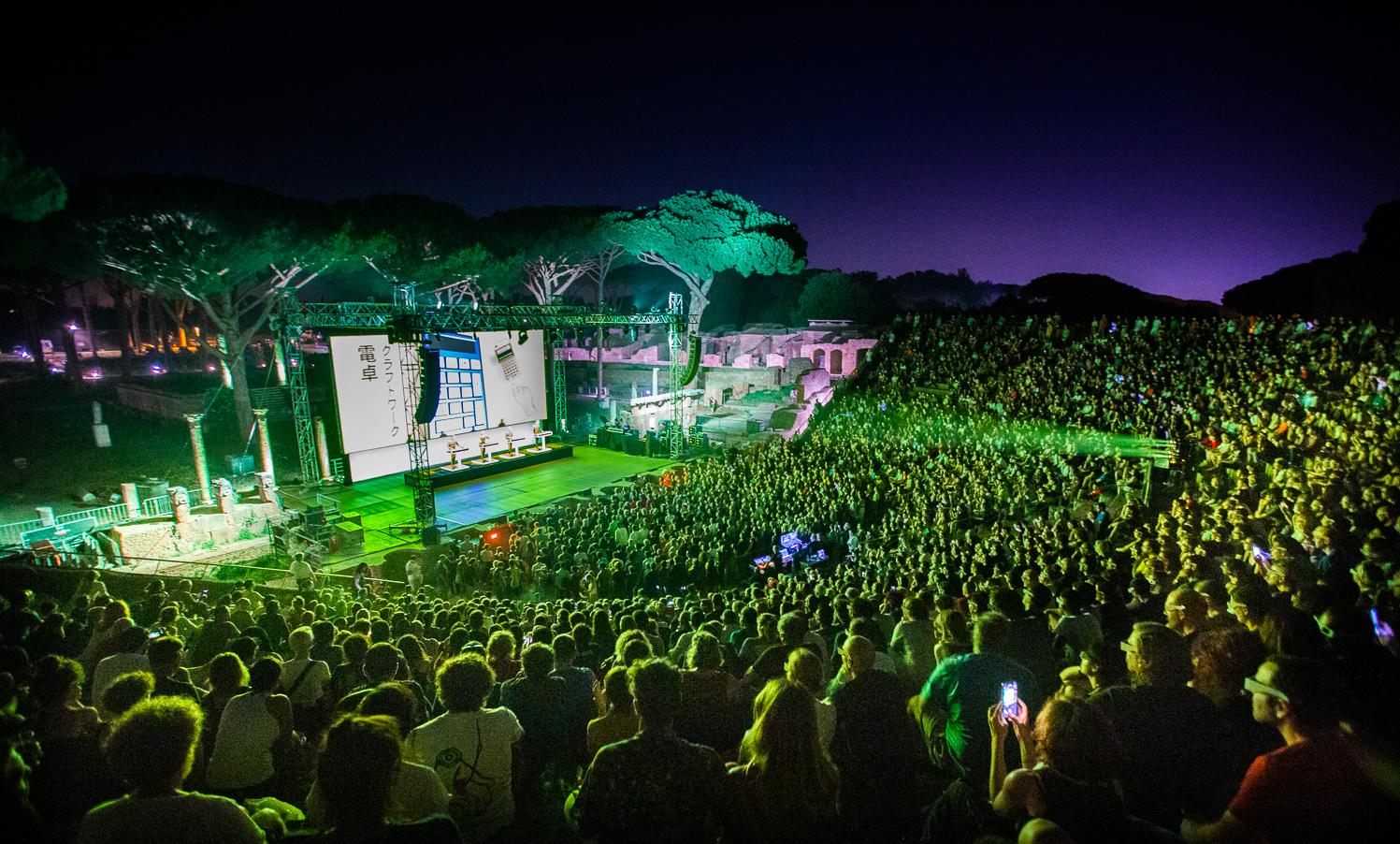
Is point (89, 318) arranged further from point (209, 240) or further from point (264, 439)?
point (264, 439)

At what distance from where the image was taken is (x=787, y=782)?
1.94 metres

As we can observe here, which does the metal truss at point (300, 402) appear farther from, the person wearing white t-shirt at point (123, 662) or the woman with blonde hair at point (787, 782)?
the woman with blonde hair at point (787, 782)

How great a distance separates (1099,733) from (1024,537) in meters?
5.68

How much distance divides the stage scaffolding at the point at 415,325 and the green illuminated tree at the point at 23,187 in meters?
4.43

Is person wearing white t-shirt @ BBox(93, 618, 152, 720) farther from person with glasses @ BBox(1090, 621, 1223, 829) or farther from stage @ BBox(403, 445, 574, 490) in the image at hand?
stage @ BBox(403, 445, 574, 490)

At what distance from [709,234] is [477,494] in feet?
48.7

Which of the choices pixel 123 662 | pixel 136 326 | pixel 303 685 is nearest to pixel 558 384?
pixel 123 662

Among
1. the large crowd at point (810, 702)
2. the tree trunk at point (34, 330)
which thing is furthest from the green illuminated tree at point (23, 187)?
the tree trunk at point (34, 330)

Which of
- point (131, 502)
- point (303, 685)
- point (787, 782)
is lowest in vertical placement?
point (131, 502)

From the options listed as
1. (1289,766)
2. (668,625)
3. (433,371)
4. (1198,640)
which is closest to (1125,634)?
(1198,640)

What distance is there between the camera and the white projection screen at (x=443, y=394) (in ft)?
53.2

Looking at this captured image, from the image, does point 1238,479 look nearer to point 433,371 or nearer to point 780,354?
point 433,371

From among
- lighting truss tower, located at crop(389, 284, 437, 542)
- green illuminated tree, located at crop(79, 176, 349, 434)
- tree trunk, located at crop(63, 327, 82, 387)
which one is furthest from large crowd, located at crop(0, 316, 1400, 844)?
tree trunk, located at crop(63, 327, 82, 387)

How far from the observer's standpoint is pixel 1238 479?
Answer: 7.82 metres
